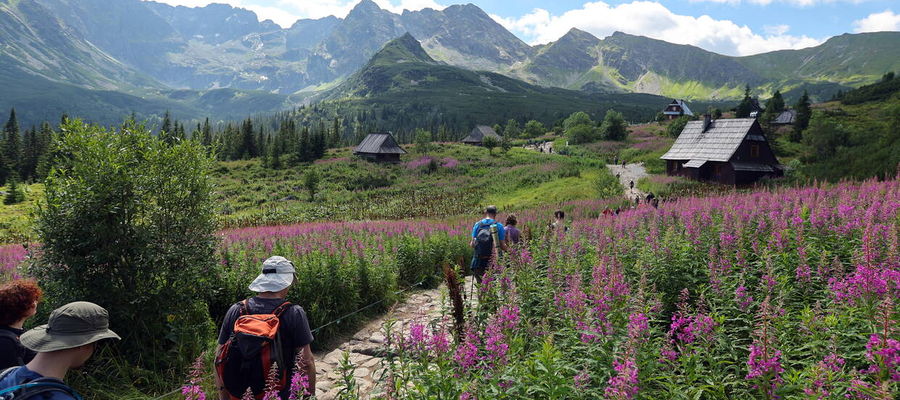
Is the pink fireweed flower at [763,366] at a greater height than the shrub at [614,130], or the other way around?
the shrub at [614,130]

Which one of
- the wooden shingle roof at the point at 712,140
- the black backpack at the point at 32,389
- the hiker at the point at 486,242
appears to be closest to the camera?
the black backpack at the point at 32,389

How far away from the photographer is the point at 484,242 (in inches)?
362

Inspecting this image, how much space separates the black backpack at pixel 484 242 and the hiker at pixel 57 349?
21.8 ft

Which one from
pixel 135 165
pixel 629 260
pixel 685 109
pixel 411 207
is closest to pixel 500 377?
pixel 629 260

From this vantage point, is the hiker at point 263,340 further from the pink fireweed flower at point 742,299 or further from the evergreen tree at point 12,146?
the evergreen tree at point 12,146

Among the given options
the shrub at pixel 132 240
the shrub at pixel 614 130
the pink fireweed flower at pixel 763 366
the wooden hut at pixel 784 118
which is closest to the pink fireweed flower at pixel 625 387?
the pink fireweed flower at pixel 763 366

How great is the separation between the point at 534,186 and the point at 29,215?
36605mm

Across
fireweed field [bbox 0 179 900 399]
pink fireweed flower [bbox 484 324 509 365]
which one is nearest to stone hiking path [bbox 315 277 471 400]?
fireweed field [bbox 0 179 900 399]

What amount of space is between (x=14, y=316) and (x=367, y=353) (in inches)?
190

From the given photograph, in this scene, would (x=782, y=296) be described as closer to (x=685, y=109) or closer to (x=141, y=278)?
(x=141, y=278)

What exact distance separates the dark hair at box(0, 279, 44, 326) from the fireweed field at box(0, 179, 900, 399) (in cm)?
213

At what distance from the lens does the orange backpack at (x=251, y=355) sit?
155 inches

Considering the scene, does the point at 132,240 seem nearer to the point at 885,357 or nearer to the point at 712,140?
the point at 885,357

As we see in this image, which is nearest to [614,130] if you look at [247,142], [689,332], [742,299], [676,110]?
[676,110]
